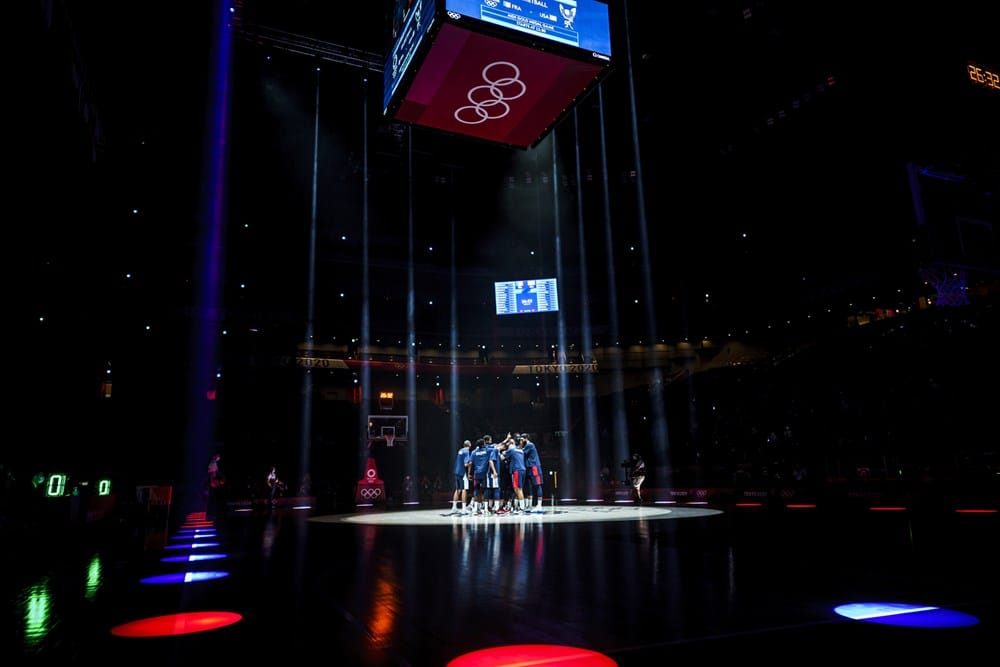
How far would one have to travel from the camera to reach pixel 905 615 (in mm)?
2914

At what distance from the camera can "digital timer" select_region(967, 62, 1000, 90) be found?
27.6 ft

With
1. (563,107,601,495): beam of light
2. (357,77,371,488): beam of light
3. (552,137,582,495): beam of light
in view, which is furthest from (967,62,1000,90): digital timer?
(357,77,371,488): beam of light

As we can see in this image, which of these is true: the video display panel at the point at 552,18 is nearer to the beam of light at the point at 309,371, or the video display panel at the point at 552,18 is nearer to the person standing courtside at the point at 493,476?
the person standing courtside at the point at 493,476

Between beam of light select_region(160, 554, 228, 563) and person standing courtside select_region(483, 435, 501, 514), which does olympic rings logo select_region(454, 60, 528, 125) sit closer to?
beam of light select_region(160, 554, 228, 563)

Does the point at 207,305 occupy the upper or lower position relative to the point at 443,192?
lower

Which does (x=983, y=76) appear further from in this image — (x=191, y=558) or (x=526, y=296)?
(x=526, y=296)

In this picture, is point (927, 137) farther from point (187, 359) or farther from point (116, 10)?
point (187, 359)

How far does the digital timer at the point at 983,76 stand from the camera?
27.6 ft

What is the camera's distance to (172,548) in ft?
23.0

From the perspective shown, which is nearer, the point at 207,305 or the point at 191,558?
the point at 191,558

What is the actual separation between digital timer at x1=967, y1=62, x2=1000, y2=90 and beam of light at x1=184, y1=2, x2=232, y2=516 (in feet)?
48.9

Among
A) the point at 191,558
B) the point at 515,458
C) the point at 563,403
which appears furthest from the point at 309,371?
the point at 191,558

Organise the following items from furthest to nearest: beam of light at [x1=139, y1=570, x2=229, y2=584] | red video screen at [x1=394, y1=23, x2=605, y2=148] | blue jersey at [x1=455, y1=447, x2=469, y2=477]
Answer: blue jersey at [x1=455, y1=447, x2=469, y2=477], red video screen at [x1=394, y1=23, x2=605, y2=148], beam of light at [x1=139, y1=570, x2=229, y2=584]

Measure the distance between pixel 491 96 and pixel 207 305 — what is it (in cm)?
1752
